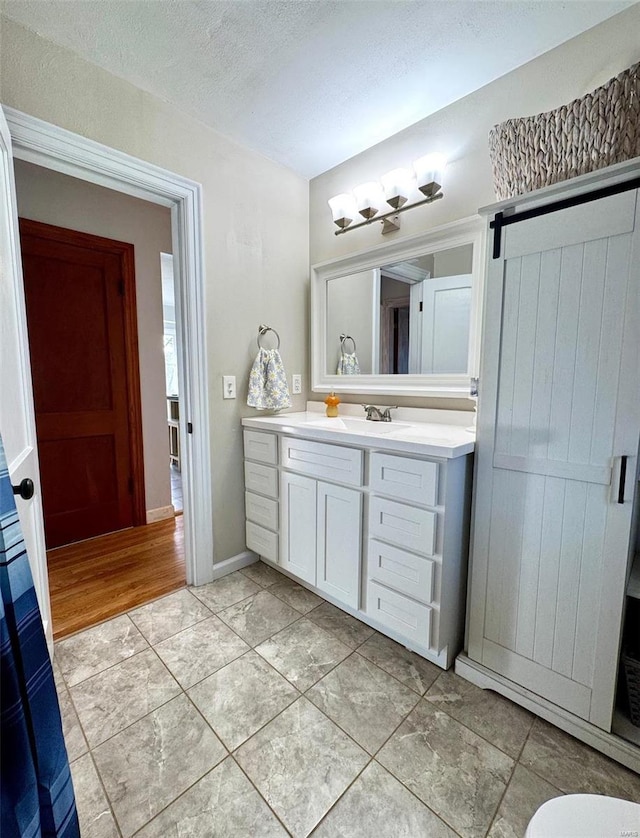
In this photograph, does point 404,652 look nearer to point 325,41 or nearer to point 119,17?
point 325,41

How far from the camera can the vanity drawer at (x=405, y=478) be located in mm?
1344

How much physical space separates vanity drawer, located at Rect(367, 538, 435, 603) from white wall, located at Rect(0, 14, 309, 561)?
983mm

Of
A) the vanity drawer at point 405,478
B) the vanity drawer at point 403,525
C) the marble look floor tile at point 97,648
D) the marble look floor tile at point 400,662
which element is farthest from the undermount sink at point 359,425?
the marble look floor tile at point 97,648

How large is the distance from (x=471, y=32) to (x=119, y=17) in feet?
4.28

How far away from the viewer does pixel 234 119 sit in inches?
73.0

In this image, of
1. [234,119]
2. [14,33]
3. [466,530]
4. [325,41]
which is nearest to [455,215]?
[325,41]

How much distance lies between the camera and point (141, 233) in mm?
2707

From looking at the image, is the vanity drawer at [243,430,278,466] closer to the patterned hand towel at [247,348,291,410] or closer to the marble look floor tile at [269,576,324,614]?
the patterned hand towel at [247,348,291,410]

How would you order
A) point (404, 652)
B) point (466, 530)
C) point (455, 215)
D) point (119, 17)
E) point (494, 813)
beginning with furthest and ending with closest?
1. point (455, 215)
2. point (404, 652)
3. point (466, 530)
4. point (119, 17)
5. point (494, 813)

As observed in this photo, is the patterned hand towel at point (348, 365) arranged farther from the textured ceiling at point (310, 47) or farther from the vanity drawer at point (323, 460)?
the textured ceiling at point (310, 47)

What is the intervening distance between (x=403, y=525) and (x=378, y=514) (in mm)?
121

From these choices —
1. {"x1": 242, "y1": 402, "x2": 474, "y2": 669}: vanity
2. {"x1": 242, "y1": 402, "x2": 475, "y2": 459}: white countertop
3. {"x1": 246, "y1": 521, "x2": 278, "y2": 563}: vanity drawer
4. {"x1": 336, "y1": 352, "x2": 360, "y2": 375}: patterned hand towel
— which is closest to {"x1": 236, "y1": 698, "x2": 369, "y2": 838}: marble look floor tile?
{"x1": 242, "y1": 402, "x2": 474, "y2": 669}: vanity

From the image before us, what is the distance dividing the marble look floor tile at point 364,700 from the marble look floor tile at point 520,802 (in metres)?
0.34

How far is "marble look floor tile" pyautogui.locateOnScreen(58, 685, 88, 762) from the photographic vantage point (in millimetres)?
1152
